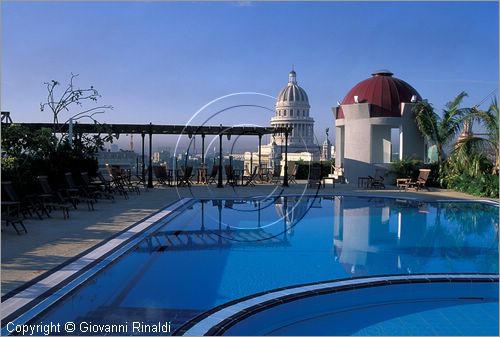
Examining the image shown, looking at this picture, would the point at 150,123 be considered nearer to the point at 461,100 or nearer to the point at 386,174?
the point at 386,174

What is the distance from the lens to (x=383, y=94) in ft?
73.8

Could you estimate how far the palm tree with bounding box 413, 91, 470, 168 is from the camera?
19.6 metres

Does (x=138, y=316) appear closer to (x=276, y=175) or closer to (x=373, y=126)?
(x=276, y=175)

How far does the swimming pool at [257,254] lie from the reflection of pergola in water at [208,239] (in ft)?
0.06

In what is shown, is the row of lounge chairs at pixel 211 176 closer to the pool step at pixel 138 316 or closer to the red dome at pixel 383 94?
the red dome at pixel 383 94

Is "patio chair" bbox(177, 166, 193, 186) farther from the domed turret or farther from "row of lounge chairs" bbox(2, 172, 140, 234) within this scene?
the domed turret

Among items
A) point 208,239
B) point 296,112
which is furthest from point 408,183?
point 296,112

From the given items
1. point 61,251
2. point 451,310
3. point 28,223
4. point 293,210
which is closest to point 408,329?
point 451,310

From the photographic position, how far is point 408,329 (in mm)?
4832

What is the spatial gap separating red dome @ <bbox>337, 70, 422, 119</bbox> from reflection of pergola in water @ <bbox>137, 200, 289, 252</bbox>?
13.4 meters

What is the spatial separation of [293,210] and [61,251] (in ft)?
25.0

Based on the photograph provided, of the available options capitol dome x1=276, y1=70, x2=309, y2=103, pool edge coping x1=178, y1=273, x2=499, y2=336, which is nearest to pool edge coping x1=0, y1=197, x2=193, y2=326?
pool edge coping x1=178, y1=273, x2=499, y2=336

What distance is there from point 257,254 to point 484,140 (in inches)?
474

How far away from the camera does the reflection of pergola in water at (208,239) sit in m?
7.97
